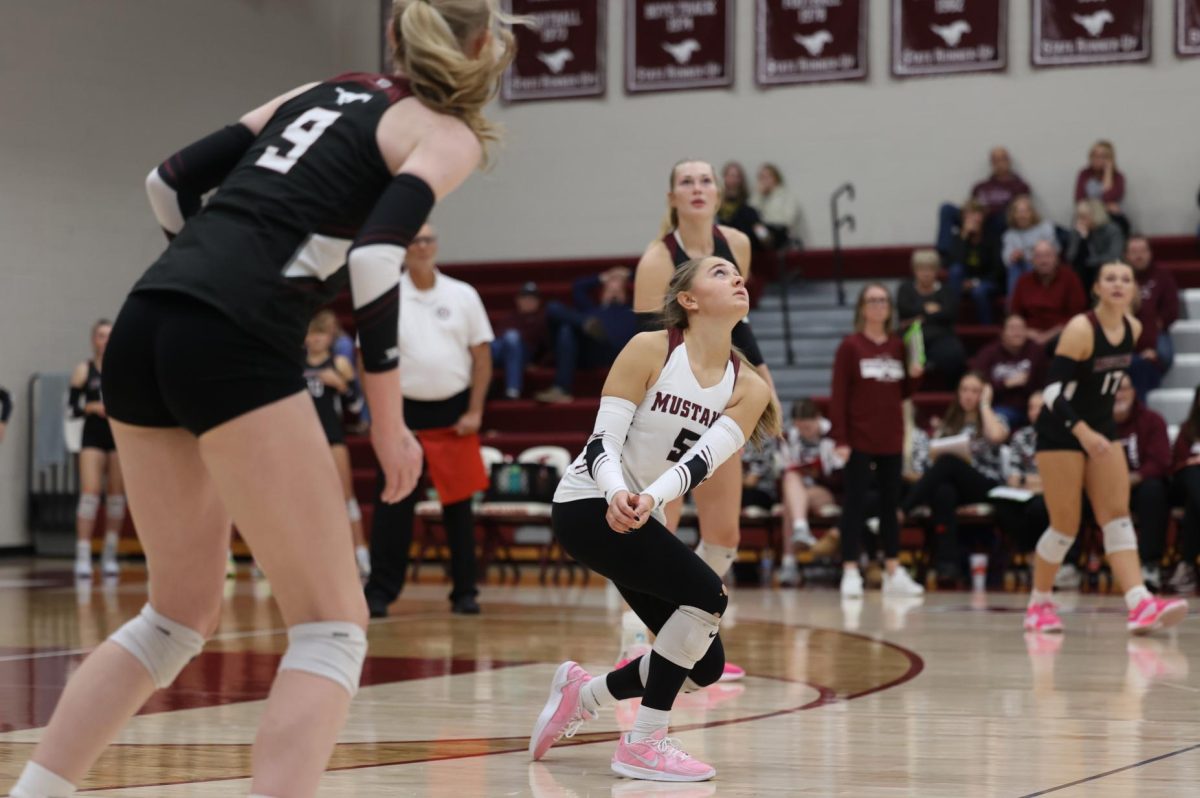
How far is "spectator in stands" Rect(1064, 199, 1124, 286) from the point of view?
1359cm

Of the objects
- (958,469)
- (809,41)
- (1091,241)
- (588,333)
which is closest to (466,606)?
(958,469)

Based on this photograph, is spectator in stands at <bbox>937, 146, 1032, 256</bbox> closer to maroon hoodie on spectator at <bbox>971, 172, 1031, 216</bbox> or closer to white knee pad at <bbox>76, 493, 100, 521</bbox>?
maroon hoodie on spectator at <bbox>971, 172, 1031, 216</bbox>

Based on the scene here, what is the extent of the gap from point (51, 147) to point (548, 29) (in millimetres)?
5097

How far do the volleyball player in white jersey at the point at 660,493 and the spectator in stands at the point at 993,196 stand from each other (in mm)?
10594

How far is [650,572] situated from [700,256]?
1926 millimetres

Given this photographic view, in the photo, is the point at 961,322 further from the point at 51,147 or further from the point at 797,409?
the point at 51,147

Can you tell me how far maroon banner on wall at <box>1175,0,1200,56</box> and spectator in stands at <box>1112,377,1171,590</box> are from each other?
5579 millimetres

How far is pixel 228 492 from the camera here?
2.42 metres

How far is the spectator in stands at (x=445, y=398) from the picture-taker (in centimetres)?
817

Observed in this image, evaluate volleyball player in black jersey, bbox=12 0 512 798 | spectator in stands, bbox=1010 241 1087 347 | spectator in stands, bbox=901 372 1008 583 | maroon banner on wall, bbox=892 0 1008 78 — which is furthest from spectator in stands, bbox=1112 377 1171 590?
volleyball player in black jersey, bbox=12 0 512 798

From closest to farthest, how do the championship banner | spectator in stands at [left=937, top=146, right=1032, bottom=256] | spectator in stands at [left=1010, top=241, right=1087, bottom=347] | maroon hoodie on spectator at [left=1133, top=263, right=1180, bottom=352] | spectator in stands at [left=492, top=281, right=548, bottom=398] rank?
maroon hoodie on spectator at [left=1133, top=263, right=1180, bottom=352], spectator in stands at [left=1010, top=241, right=1087, bottom=347], spectator in stands at [left=492, top=281, right=548, bottom=398], spectator in stands at [left=937, top=146, right=1032, bottom=256], the championship banner

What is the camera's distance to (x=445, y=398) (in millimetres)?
8281

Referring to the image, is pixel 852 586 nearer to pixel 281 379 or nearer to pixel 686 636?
pixel 686 636

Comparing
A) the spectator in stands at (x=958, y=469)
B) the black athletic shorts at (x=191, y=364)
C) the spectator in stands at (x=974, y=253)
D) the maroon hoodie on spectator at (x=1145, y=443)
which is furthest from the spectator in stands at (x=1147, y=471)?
the black athletic shorts at (x=191, y=364)
